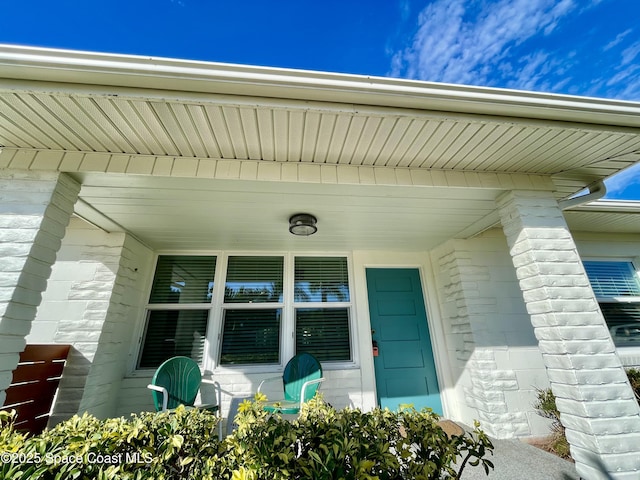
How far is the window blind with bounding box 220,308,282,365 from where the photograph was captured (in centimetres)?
348

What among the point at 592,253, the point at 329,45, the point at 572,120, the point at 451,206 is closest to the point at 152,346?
the point at 451,206

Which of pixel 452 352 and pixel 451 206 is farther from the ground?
pixel 451 206

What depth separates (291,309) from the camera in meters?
3.71

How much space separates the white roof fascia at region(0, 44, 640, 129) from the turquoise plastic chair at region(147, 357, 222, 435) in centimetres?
248

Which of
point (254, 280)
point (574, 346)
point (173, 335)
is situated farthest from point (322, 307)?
point (574, 346)

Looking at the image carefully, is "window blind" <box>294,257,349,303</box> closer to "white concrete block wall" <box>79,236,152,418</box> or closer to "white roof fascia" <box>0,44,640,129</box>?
"white concrete block wall" <box>79,236,152,418</box>

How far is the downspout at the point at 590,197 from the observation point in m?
2.35

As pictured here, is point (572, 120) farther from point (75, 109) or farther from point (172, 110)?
point (75, 109)

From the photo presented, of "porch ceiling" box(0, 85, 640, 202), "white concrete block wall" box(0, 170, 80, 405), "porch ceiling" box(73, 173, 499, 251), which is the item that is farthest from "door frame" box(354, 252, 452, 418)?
"white concrete block wall" box(0, 170, 80, 405)

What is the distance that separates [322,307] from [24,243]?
3016 millimetres

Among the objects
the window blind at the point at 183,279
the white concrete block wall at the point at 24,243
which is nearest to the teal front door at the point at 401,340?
the window blind at the point at 183,279

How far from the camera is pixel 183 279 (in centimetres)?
370

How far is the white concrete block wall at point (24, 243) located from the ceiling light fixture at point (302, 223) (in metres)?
1.80

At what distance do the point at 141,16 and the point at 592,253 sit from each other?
A: 267 inches
